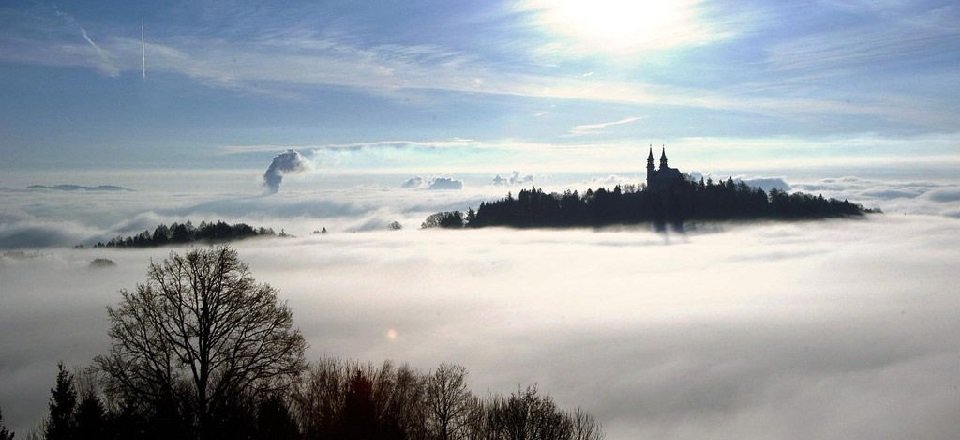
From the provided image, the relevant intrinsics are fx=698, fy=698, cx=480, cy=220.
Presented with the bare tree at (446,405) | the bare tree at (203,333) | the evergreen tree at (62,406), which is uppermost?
the bare tree at (203,333)

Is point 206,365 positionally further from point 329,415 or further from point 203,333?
point 329,415

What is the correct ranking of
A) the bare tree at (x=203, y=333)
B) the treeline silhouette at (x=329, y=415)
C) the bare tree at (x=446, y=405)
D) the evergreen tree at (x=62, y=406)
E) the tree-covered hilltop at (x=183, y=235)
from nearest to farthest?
the bare tree at (x=203, y=333) < the treeline silhouette at (x=329, y=415) < the evergreen tree at (x=62, y=406) < the bare tree at (x=446, y=405) < the tree-covered hilltop at (x=183, y=235)

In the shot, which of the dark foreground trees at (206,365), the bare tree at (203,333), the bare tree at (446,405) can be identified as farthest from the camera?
the bare tree at (446,405)

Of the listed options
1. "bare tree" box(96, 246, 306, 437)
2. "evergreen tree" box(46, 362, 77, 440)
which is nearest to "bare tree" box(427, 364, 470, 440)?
A: "bare tree" box(96, 246, 306, 437)

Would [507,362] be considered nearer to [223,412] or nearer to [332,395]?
[332,395]

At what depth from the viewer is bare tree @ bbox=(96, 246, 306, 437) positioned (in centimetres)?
2536

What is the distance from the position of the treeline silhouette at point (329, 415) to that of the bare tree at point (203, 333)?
66 cm

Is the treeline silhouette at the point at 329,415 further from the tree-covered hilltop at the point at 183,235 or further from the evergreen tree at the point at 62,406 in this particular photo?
the tree-covered hilltop at the point at 183,235

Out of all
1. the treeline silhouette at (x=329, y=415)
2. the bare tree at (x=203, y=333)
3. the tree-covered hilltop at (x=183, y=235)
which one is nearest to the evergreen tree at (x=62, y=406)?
the treeline silhouette at (x=329, y=415)

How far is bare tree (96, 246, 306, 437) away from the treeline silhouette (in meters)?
0.66

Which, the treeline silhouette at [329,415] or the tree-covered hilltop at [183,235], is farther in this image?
the tree-covered hilltop at [183,235]

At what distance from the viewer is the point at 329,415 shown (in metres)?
32.6

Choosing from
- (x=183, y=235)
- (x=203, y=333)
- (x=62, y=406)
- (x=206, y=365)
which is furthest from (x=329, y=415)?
(x=183, y=235)

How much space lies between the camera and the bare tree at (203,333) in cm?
2536
